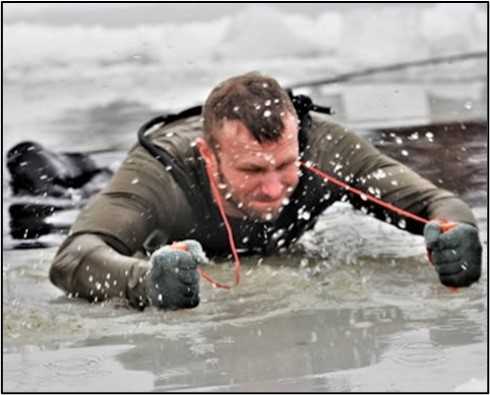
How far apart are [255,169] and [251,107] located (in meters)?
0.25

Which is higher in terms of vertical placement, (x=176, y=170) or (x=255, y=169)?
(x=255, y=169)

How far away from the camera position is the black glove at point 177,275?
5809 mm

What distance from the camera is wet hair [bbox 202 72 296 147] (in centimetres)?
670

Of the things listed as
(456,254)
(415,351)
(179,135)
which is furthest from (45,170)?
(415,351)

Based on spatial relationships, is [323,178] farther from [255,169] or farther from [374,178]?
[255,169]

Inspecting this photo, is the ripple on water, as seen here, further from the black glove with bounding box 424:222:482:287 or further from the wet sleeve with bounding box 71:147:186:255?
the wet sleeve with bounding box 71:147:186:255

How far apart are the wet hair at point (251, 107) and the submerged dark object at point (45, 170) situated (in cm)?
240

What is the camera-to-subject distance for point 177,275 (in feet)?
19.1

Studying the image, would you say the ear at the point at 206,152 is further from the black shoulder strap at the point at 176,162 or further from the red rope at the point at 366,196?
the red rope at the point at 366,196

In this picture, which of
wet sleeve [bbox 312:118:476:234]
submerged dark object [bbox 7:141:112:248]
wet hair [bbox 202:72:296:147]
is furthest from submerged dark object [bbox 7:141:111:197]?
wet hair [bbox 202:72:296:147]

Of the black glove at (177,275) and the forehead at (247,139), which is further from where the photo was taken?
the forehead at (247,139)

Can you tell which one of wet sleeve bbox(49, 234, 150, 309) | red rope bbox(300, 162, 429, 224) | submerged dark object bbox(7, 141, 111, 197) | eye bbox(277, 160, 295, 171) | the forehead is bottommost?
submerged dark object bbox(7, 141, 111, 197)

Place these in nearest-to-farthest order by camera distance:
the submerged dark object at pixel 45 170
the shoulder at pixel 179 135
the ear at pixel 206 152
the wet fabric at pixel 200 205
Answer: the wet fabric at pixel 200 205
the ear at pixel 206 152
the shoulder at pixel 179 135
the submerged dark object at pixel 45 170

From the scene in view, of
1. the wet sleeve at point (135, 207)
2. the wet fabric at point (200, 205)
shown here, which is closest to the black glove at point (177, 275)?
the wet fabric at point (200, 205)
